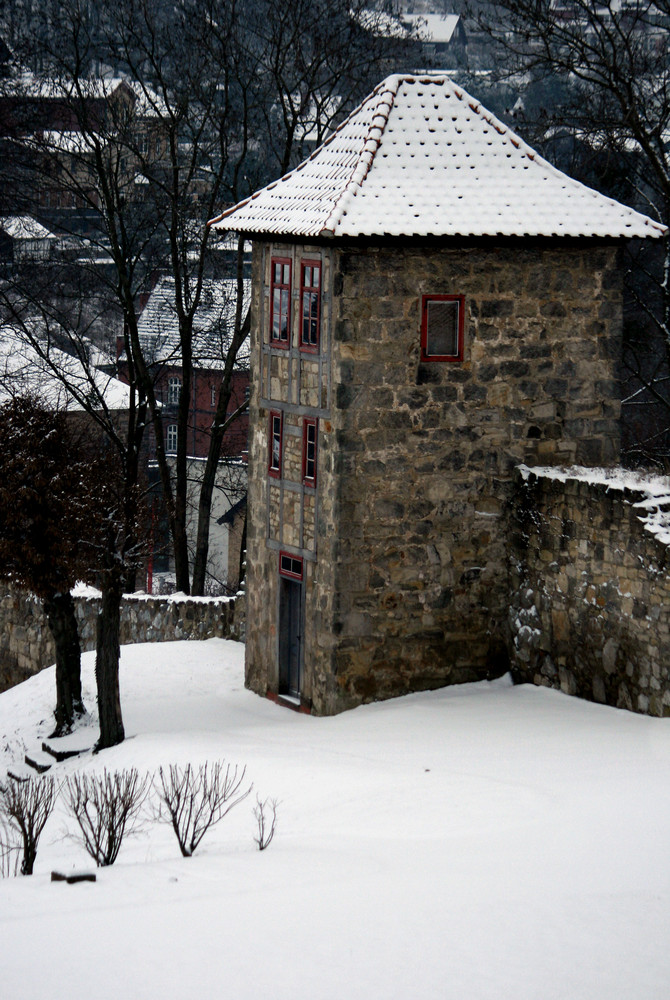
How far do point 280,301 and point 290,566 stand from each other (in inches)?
117

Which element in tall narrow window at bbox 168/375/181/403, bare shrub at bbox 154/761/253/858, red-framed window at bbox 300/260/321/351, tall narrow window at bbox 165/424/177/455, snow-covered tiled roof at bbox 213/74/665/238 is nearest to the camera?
bare shrub at bbox 154/761/253/858

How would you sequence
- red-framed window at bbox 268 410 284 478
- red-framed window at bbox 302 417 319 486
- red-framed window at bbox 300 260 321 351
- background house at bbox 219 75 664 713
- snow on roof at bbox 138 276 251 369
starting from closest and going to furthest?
background house at bbox 219 75 664 713, red-framed window at bbox 300 260 321 351, red-framed window at bbox 302 417 319 486, red-framed window at bbox 268 410 284 478, snow on roof at bbox 138 276 251 369

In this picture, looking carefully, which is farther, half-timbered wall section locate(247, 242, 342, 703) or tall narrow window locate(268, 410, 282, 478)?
tall narrow window locate(268, 410, 282, 478)

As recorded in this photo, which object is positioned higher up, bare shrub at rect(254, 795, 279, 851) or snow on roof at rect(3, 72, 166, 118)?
snow on roof at rect(3, 72, 166, 118)

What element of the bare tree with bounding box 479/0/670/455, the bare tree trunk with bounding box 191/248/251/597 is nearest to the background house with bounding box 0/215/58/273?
the bare tree trunk with bounding box 191/248/251/597

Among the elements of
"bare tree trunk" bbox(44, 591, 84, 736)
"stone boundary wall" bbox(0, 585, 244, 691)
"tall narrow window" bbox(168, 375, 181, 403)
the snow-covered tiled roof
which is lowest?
"stone boundary wall" bbox(0, 585, 244, 691)

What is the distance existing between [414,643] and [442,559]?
948mm

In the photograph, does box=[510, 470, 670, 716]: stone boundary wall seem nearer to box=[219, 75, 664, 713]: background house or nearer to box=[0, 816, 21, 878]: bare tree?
box=[219, 75, 664, 713]: background house

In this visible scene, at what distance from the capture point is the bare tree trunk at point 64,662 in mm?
17281

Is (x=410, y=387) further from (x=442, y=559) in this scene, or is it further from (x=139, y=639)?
(x=139, y=639)

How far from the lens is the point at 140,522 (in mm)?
17156

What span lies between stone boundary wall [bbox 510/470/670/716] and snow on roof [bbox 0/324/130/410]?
226 inches

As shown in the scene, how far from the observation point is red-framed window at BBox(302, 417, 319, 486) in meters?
16.5

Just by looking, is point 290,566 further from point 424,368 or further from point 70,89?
point 70,89
